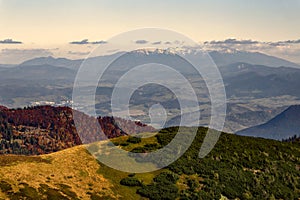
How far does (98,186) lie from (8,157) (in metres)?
21.3

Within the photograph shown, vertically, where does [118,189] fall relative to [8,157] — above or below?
below

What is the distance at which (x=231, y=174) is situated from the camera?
284ft

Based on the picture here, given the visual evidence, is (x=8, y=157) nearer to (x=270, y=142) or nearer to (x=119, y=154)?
(x=119, y=154)

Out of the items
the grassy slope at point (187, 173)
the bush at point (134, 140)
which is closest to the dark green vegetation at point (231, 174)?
the grassy slope at point (187, 173)

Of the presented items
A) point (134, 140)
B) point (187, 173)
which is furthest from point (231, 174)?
point (134, 140)

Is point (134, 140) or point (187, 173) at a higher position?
point (134, 140)

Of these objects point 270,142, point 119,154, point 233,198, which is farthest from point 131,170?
point 270,142

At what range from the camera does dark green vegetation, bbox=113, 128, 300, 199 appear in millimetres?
77812

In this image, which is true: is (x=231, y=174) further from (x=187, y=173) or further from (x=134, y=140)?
(x=134, y=140)

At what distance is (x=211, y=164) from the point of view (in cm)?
9106

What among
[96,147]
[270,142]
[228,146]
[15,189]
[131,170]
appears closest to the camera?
[15,189]

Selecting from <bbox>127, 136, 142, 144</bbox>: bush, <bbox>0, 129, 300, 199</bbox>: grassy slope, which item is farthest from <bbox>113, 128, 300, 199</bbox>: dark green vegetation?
<bbox>127, 136, 142, 144</bbox>: bush

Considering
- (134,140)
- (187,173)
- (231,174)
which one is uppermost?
(134,140)

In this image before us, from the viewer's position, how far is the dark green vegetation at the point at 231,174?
255 feet
